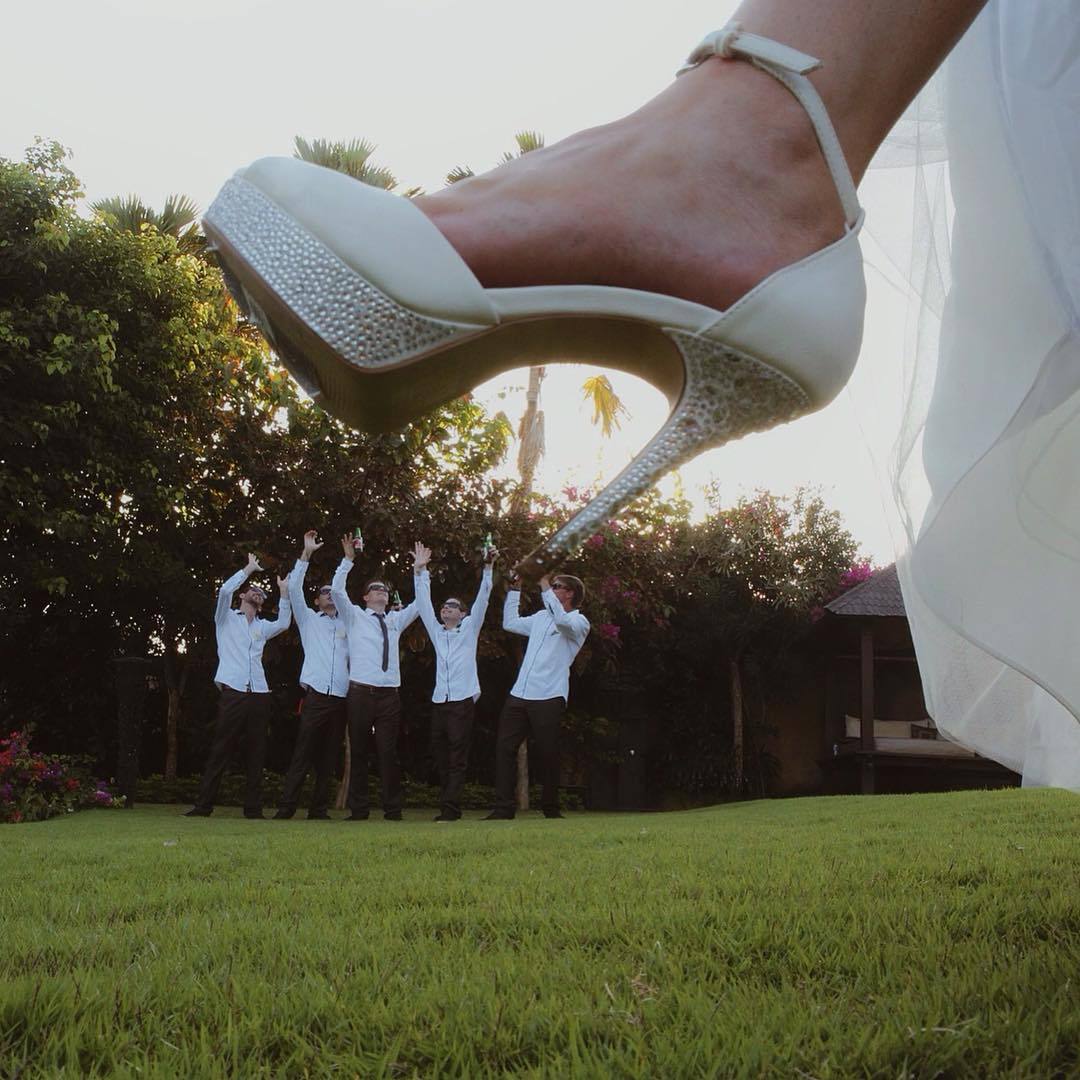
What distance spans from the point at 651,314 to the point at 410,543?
10.4 meters

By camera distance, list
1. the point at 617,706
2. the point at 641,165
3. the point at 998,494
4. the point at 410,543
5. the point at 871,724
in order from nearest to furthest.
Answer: the point at 641,165 → the point at 998,494 → the point at 410,543 → the point at 871,724 → the point at 617,706

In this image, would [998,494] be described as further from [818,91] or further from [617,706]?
[617,706]

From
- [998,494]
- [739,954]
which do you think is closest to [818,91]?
[998,494]

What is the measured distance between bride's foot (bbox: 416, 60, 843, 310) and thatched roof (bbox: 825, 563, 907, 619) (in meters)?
13.5

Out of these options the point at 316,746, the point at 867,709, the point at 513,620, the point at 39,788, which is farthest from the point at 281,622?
the point at 867,709

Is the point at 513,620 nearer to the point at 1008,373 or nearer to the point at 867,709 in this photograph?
the point at 1008,373

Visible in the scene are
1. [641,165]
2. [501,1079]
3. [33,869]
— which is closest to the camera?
[501,1079]

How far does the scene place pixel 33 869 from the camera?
10.4ft

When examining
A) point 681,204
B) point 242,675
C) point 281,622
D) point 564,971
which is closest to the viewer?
point 681,204

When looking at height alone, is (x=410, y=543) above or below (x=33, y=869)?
above

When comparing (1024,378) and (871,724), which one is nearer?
(1024,378)

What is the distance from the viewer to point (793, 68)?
101 centimetres

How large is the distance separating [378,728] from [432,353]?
7811 millimetres

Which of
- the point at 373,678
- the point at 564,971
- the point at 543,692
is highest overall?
the point at 373,678
